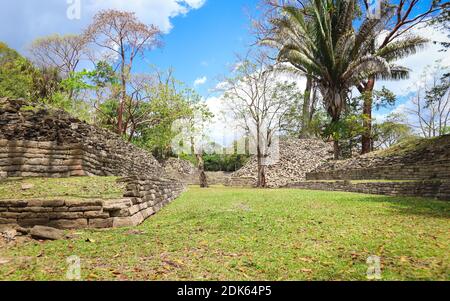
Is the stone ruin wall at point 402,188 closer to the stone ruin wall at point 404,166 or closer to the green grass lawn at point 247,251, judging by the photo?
the stone ruin wall at point 404,166

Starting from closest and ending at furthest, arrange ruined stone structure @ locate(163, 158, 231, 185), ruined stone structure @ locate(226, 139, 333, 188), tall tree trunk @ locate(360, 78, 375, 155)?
tall tree trunk @ locate(360, 78, 375, 155), ruined stone structure @ locate(226, 139, 333, 188), ruined stone structure @ locate(163, 158, 231, 185)

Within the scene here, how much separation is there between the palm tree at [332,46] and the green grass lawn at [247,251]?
1489 centimetres

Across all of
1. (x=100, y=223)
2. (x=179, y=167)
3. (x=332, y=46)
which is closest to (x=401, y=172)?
(x=332, y=46)

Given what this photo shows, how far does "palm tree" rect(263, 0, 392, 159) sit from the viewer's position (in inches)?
737

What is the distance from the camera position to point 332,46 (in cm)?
1912

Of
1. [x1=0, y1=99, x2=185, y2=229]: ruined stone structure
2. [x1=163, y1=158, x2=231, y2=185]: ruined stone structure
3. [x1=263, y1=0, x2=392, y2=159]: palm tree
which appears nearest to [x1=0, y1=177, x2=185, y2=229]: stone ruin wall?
[x1=0, y1=99, x2=185, y2=229]: ruined stone structure

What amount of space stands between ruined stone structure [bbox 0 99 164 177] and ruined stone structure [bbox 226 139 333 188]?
56.5 feet

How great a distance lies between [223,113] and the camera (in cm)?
2517

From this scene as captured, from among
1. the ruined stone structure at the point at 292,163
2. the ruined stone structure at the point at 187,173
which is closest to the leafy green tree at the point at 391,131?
the ruined stone structure at the point at 292,163

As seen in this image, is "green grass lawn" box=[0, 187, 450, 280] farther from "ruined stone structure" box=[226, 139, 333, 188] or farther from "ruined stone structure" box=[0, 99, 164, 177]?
"ruined stone structure" box=[226, 139, 333, 188]

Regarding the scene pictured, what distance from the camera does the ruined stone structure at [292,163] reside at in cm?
2644

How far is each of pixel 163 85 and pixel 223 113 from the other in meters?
6.41
